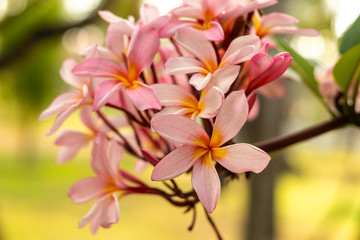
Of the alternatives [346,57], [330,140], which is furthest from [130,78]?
[330,140]

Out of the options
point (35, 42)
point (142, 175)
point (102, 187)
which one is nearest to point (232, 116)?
point (102, 187)

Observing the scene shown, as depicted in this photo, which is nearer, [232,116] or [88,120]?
[232,116]

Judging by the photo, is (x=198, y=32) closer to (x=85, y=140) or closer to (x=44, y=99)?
(x=85, y=140)

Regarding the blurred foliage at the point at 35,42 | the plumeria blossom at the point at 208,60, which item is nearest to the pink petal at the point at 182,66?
the plumeria blossom at the point at 208,60

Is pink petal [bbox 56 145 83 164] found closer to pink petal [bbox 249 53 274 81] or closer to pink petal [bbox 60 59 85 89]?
pink petal [bbox 60 59 85 89]

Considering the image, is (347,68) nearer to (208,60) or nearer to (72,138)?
(208,60)

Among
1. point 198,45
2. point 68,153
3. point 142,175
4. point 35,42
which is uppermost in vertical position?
point 198,45

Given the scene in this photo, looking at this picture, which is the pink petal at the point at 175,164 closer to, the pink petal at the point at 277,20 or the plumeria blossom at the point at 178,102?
the plumeria blossom at the point at 178,102

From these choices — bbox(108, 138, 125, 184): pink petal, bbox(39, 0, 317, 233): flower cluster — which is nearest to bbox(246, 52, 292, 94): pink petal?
bbox(39, 0, 317, 233): flower cluster
